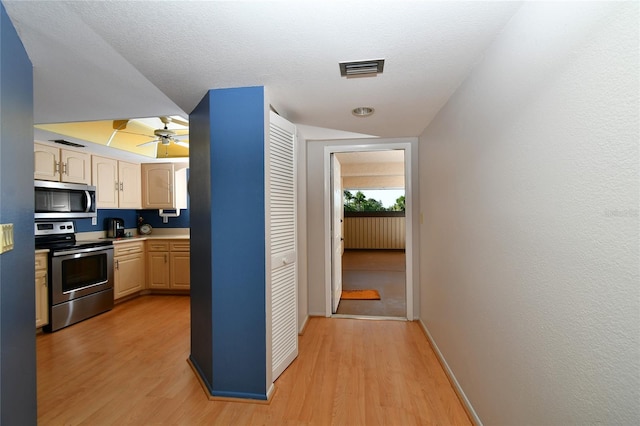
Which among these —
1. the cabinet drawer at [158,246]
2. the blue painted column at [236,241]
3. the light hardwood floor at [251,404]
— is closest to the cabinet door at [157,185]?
the cabinet drawer at [158,246]

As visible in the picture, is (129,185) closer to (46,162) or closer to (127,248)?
(127,248)

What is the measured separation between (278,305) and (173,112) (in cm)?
184

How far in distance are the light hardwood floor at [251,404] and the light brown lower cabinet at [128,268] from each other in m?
0.83

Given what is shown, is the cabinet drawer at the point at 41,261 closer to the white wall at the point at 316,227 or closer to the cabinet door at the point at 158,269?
the cabinet door at the point at 158,269

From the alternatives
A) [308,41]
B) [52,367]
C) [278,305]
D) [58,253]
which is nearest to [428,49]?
[308,41]

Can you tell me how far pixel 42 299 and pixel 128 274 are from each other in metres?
1.08

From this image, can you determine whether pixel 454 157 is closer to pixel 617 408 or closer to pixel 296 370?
pixel 617 408

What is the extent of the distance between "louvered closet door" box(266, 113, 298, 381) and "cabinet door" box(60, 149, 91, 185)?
116 inches

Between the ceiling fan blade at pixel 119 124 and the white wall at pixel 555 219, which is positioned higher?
the ceiling fan blade at pixel 119 124

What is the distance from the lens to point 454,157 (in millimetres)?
2059

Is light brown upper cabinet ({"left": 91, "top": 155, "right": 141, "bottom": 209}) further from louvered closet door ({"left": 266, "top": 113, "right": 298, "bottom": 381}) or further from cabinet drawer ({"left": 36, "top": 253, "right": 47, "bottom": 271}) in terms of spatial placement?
louvered closet door ({"left": 266, "top": 113, "right": 298, "bottom": 381})

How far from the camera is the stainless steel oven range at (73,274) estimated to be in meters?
3.16

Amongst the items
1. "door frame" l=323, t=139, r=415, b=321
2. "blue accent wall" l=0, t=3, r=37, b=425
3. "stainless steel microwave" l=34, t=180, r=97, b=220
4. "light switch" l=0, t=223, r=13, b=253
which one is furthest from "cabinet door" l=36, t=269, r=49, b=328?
"door frame" l=323, t=139, r=415, b=321

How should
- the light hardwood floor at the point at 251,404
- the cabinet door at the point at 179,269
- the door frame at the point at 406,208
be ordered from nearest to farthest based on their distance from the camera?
the light hardwood floor at the point at 251,404, the door frame at the point at 406,208, the cabinet door at the point at 179,269
